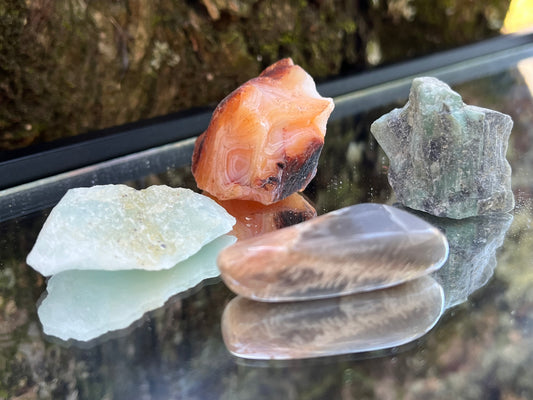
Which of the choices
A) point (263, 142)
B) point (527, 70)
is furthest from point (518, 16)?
point (263, 142)

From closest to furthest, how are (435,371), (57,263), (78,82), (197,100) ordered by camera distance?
(435,371) → (57,263) → (78,82) → (197,100)

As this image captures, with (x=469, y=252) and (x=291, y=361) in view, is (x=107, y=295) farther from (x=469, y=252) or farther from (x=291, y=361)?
(x=469, y=252)

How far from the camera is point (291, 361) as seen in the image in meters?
0.46

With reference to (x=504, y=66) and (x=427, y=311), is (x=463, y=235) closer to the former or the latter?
(x=427, y=311)

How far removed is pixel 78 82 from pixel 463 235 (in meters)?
0.58

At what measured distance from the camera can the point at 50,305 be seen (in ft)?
1.80

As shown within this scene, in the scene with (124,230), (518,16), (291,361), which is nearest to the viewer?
(291,361)

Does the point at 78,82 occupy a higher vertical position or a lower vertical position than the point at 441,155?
lower

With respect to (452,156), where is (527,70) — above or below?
below

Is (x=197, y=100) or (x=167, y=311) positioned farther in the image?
(x=197, y=100)

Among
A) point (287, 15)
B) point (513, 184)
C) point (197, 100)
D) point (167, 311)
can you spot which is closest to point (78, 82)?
point (197, 100)

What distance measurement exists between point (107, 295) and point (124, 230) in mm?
62

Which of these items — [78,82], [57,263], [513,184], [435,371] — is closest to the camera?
[435,371]

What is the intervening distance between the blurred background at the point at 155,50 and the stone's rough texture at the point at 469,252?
52 centimetres
